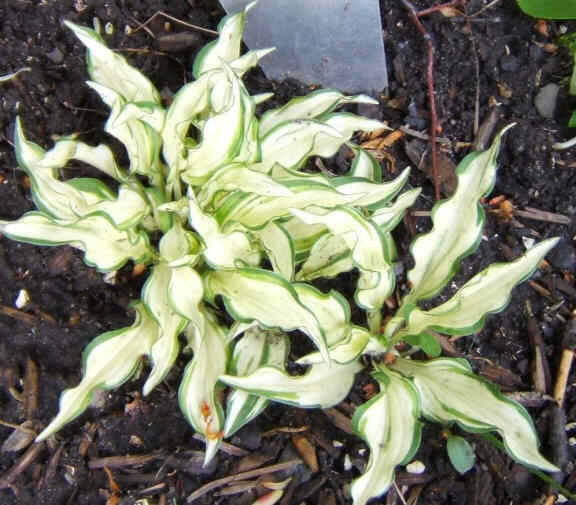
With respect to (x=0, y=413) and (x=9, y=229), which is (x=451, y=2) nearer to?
(x=9, y=229)

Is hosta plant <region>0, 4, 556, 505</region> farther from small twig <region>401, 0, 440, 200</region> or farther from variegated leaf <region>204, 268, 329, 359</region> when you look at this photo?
small twig <region>401, 0, 440, 200</region>

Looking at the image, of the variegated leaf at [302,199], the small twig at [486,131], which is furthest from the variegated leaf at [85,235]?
the small twig at [486,131]

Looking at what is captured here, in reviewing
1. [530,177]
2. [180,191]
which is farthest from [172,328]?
[530,177]

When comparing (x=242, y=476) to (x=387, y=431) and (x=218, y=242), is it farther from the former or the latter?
(x=218, y=242)

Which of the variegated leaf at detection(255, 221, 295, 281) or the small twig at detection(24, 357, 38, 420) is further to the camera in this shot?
the small twig at detection(24, 357, 38, 420)

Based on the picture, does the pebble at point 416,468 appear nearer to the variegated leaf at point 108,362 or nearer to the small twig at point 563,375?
the small twig at point 563,375

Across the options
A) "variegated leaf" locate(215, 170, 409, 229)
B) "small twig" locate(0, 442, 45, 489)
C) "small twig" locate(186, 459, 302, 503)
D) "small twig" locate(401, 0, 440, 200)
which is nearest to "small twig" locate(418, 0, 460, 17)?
"small twig" locate(401, 0, 440, 200)
